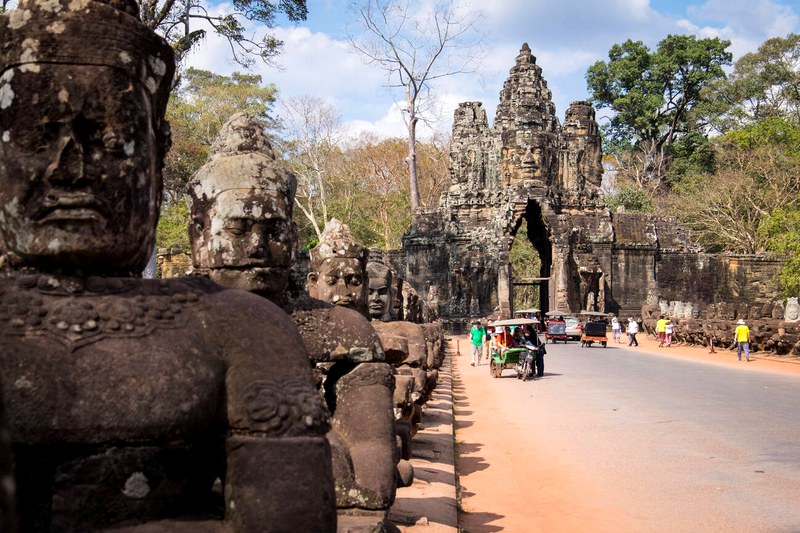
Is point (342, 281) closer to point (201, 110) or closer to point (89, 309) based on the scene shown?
point (89, 309)

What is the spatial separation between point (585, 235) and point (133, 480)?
40.4 metres

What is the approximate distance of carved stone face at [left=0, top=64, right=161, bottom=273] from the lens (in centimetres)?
220

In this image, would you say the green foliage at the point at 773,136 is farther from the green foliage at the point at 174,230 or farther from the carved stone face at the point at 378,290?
the carved stone face at the point at 378,290

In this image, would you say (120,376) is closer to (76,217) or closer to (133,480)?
(133,480)

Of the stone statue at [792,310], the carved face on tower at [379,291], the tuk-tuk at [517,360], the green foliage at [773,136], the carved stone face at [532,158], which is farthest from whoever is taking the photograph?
the green foliage at [773,136]

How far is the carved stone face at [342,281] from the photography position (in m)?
6.29

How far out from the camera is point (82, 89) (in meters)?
2.23

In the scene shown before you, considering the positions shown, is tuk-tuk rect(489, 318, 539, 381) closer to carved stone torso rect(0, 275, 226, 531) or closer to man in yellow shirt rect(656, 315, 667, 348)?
man in yellow shirt rect(656, 315, 667, 348)

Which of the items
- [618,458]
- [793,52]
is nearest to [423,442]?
[618,458]

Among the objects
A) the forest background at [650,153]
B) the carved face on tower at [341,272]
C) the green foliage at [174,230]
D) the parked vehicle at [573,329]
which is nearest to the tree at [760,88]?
the forest background at [650,153]

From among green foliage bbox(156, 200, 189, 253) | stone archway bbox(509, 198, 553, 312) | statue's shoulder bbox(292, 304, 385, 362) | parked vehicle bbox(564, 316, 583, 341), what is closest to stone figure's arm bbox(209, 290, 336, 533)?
statue's shoulder bbox(292, 304, 385, 362)

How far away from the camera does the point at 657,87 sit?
5972 cm

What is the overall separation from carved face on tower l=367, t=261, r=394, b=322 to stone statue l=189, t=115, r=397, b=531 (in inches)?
177

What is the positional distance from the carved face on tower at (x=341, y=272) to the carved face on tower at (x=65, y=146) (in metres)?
3.95
